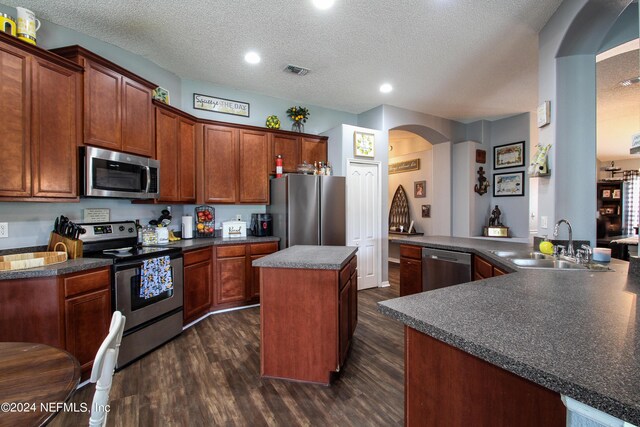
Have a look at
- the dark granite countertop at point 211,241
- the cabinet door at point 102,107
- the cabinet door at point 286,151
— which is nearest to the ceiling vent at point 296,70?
the cabinet door at point 286,151

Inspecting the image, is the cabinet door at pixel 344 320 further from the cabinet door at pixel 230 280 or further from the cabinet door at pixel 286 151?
the cabinet door at pixel 286 151

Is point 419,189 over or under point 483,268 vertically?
over

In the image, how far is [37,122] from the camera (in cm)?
210

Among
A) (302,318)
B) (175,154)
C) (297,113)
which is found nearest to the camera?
(302,318)

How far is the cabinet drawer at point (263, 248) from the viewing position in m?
3.65

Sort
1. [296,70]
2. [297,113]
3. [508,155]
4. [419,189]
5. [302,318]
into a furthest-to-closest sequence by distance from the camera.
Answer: [419,189]
[508,155]
[297,113]
[296,70]
[302,318]

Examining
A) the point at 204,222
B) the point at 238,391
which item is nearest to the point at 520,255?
the point at 238,391

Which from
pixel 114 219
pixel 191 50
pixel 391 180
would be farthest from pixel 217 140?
pixel 391 180

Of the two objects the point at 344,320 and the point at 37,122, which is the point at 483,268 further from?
the point at 37,122

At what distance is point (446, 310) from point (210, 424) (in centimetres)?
155

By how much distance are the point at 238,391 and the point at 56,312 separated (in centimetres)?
134

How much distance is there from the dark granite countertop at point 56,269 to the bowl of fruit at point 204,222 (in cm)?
159

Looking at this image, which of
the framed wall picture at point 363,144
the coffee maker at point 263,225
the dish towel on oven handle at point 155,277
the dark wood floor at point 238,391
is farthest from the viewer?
the framed wall picture at point 363,144

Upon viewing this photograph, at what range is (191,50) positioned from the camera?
3037mm
